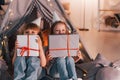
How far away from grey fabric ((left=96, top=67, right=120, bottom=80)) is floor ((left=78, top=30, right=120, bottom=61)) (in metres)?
1.02

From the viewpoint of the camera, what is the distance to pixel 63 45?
7.48 feet

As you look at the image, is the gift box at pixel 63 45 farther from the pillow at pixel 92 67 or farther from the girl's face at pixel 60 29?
the pillow at pixel 92 67

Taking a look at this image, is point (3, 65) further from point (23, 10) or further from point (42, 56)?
point (23, 10)

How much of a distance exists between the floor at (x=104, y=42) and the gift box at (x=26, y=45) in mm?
1225

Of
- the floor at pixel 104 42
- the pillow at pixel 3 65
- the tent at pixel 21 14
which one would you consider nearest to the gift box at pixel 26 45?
the pillow at pixel 3 65

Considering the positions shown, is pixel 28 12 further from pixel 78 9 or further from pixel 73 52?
pixel 78 9

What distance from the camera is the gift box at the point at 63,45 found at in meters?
Result: 2.27

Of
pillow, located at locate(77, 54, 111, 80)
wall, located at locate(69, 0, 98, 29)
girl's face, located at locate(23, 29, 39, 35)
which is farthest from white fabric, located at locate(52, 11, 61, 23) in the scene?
wall, located at locate(69, 0, 98, 29)

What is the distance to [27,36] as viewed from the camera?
7.36 feet

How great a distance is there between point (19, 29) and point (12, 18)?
0.11m

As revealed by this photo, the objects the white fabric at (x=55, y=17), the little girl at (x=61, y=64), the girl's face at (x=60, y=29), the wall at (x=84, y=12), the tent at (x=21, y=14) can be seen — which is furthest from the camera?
the wall at (x=84, y=12)

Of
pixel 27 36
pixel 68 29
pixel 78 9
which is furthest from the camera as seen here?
pixel 78 9

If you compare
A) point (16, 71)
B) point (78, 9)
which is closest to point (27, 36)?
point (16, 71)

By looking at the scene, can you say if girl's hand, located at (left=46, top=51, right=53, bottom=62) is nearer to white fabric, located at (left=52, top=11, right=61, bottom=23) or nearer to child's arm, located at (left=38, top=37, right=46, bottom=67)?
child's arm, located at (left=38, top=37, right=46, bottom=67)
